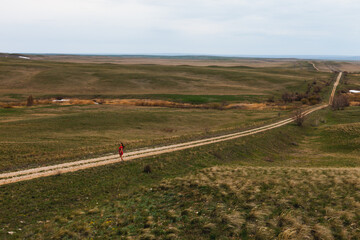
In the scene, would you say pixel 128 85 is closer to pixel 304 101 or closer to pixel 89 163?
pixel 304 101

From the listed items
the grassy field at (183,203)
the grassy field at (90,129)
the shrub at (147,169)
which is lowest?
the grassy field at (90,129)

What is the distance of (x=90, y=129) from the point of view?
1853 inches

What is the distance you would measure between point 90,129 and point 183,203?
33.2 meters

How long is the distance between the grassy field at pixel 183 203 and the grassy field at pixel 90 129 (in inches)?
288

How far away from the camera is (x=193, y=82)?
124438 millimetres

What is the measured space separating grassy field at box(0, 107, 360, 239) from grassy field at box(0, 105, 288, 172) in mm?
7324

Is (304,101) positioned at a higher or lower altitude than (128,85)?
lower

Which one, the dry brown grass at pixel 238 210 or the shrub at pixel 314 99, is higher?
the dry brown grass at pixel 238 210

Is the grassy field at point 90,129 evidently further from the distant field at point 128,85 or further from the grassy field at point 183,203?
the distant field at point 128,85

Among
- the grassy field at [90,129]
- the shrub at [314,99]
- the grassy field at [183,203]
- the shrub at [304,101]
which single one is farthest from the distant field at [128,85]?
the grassy field at [183,203]

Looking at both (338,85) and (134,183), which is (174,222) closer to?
(134,183)

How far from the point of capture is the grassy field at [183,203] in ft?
47.4

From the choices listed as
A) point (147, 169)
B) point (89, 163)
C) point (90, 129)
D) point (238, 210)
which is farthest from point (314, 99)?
point (238, 210)

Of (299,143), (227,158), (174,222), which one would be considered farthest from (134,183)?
(299,143)
